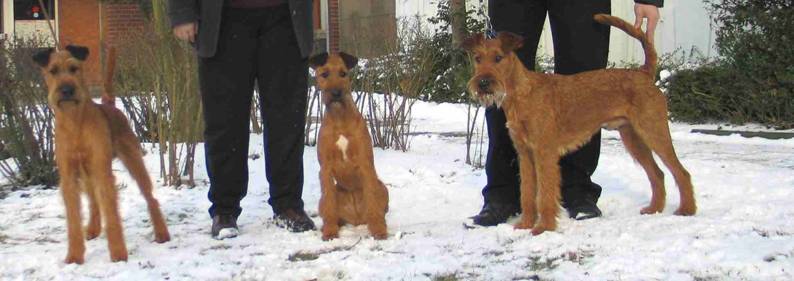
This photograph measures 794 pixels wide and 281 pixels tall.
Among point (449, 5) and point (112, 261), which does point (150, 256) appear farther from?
point (449, 5)

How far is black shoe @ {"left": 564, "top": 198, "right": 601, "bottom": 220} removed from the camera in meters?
4.86

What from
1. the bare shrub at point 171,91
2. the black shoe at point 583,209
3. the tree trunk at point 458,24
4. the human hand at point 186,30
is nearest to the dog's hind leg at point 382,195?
the black shoe at point 583,209

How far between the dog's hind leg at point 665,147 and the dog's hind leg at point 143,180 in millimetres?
2627

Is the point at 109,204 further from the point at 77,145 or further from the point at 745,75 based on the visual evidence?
the point at 745,75

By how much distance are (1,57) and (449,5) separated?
9.74 meters

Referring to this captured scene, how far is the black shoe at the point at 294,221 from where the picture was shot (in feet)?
15.5

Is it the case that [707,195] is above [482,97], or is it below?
below

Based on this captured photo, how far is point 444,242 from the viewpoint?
4375 mm

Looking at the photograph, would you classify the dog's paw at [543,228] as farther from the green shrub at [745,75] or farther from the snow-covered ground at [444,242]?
the green shrub at [745,75]

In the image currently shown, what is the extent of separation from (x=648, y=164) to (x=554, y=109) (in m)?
0.86

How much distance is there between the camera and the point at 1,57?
→ 626 cm

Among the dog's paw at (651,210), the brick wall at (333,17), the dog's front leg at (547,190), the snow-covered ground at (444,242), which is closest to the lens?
the snow-covered ground at (444,242)

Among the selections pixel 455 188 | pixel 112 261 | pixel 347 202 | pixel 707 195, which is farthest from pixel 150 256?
pixel 707 195

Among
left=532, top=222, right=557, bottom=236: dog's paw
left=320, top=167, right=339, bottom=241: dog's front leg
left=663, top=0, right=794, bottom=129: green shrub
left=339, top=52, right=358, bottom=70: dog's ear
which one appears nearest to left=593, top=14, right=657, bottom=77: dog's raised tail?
left=532, top=222, right=557, bottom=236: dog's paw
